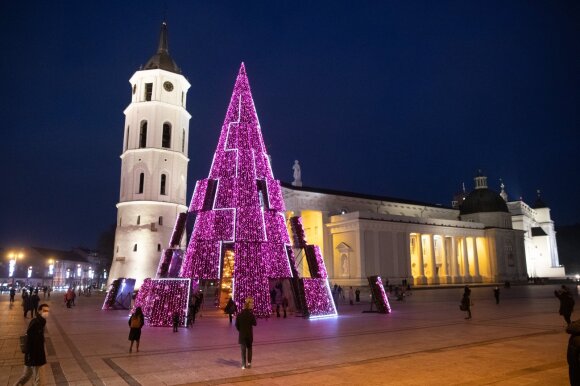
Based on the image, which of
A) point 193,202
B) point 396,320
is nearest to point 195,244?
point 193,202

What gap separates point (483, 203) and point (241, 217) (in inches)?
2832

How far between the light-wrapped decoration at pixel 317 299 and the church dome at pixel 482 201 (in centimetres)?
6840

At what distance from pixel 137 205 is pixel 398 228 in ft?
117

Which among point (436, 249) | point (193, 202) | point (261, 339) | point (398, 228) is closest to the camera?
point (261, 339)

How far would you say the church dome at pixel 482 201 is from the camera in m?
81.0

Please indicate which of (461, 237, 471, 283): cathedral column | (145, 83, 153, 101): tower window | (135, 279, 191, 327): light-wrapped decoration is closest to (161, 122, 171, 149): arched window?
(145, 83, 153, 101): tower window

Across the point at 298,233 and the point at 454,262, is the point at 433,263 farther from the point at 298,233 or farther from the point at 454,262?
the point at 298,233

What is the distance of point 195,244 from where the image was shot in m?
21.4

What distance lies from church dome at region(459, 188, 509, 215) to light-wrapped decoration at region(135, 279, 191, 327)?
7464 cm

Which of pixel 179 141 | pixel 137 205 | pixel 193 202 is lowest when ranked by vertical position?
pixel 193 202

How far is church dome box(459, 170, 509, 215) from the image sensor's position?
81.0 m

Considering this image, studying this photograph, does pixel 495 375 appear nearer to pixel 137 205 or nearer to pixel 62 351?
pixel 62 351

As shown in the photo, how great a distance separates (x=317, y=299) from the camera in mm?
21578

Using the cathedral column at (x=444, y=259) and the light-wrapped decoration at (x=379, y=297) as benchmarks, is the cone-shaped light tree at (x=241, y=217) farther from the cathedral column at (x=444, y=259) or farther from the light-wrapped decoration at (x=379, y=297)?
the cathedral column at (x=444, y=259)
